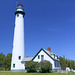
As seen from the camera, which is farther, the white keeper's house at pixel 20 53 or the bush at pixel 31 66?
the white keeper's house at pixel 20 53

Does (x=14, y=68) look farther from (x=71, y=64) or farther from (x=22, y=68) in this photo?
(x=71, y=64)

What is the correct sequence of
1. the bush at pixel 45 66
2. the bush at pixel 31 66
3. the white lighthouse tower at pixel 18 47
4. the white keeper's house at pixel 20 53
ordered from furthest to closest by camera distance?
1. the white lighthouse tower at pixel 18 47
2. the white keeper's house at pixel 20 53
3. the bush at pixel 31 66
4. the bush at pixel 45 66

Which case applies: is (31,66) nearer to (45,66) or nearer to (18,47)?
(45,66)

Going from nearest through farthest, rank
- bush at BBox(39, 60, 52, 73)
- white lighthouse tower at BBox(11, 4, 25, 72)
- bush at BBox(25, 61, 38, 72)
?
bush at BBox(39, 60, 52, 73) < bush at BBox(25, 61, 38, 72) < white lighthouse tower at BBox(11, 4, 25, 72)

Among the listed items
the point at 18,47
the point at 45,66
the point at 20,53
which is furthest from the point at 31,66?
the point at 18,47

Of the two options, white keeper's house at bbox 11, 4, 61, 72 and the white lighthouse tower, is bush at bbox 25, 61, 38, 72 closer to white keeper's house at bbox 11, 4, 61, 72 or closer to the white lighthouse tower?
white keeper's house at bbox 11, 4, 61, 72

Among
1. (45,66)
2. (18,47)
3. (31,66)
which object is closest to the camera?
(45,66)

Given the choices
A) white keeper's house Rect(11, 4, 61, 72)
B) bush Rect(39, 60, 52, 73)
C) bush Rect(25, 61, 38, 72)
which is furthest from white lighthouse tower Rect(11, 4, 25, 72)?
bush Rect(39, 60, 52, 73)

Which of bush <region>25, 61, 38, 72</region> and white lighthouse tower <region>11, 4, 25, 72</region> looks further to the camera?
white lighthouse tower <region>11, 4, 25, 72</region>

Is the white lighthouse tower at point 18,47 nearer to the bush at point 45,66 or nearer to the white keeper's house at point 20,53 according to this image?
the white keeper's house at point 20,53

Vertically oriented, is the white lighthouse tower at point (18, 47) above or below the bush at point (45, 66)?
above

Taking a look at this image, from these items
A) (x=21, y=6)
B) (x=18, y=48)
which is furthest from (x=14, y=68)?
(x=21, y=6)

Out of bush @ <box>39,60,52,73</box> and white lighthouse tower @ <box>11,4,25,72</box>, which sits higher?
white lighthouse tower @ <box>11,4,25,72</box>

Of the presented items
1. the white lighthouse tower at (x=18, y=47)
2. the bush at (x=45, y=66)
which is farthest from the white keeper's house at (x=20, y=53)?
the bush at (x=45, y=66)
